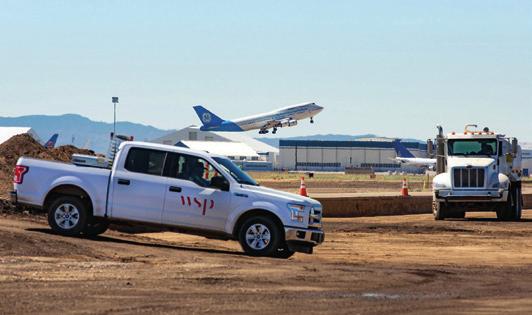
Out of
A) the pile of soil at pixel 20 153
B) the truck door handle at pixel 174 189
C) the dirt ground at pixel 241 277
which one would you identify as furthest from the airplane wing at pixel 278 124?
the truck door handle at pixel 174 189

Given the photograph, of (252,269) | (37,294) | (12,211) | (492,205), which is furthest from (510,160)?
(37,294)

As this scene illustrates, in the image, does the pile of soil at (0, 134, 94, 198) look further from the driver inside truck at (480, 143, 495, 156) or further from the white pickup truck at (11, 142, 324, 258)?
the driver inside truck at (480, 143, 495, 156)

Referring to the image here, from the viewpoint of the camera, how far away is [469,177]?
3462 cm

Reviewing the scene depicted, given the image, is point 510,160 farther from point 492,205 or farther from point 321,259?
point 321,259

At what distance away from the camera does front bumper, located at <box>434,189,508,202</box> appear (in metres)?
34.6

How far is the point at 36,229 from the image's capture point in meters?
21.8

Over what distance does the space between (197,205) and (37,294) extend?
295 inches

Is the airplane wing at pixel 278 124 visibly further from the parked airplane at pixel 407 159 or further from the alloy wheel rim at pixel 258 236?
the alloy wheel rim at pixel 258 236

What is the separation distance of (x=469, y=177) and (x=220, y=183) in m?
15.8

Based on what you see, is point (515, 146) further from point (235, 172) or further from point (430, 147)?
point (235, 172)

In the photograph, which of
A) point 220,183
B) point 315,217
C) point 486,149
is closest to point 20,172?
point 220,183

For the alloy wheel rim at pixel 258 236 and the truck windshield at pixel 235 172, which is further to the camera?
the truck windshield at pixel 235 172

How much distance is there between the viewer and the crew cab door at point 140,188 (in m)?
20.6

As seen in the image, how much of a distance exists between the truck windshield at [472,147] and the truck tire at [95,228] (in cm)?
1576
